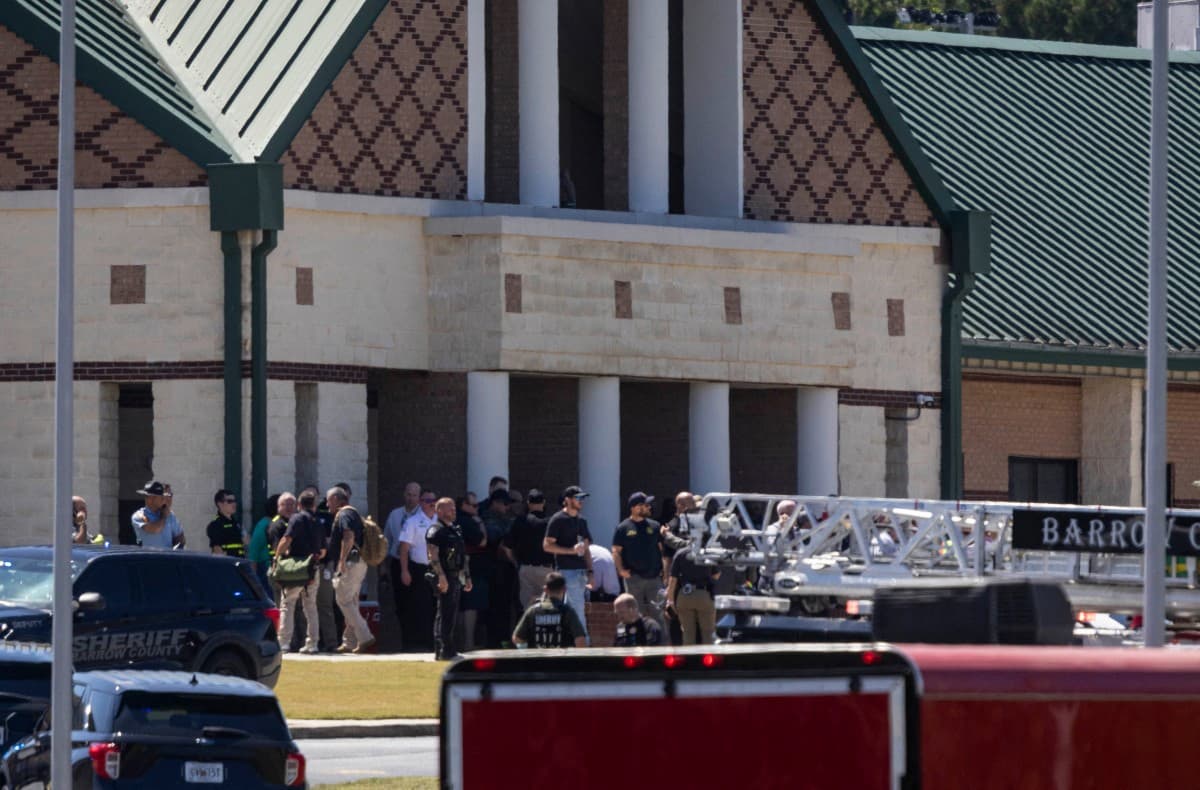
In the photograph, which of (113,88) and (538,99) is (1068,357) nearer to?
(538,99)

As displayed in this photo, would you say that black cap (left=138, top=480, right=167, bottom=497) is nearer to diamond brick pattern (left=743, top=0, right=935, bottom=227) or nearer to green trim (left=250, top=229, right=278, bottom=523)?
green trim (left=250, top=229, right=278, bottom=523)

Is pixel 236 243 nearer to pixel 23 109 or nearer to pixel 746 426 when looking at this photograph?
pixel 23 109

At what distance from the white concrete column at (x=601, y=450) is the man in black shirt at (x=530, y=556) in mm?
4281

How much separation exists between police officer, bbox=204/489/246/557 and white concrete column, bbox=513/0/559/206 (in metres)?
6.23

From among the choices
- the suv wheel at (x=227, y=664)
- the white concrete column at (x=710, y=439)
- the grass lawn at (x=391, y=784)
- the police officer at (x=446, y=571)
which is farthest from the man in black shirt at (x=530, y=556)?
the grass lawn at (x=391, y=784)

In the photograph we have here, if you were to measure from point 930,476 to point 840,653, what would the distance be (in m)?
25.6

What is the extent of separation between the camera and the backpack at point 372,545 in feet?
93.3

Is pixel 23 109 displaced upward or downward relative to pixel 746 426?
upward

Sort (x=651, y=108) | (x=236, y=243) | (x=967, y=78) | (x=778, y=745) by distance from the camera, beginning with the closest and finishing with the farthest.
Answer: (x=778, y=745)
(x=236, y=243)
(x=651, y=108)
(x=967, y=78)

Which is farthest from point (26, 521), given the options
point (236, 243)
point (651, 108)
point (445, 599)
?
point (651, 108)

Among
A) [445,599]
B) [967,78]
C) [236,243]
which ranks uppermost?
[967,78]

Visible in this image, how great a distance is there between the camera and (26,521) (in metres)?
30.6

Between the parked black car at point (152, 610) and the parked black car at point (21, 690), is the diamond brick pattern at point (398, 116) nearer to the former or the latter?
the parked black car at point (152, 610)

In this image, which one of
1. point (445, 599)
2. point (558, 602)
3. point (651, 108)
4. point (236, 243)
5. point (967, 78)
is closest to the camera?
point (558, 602)
